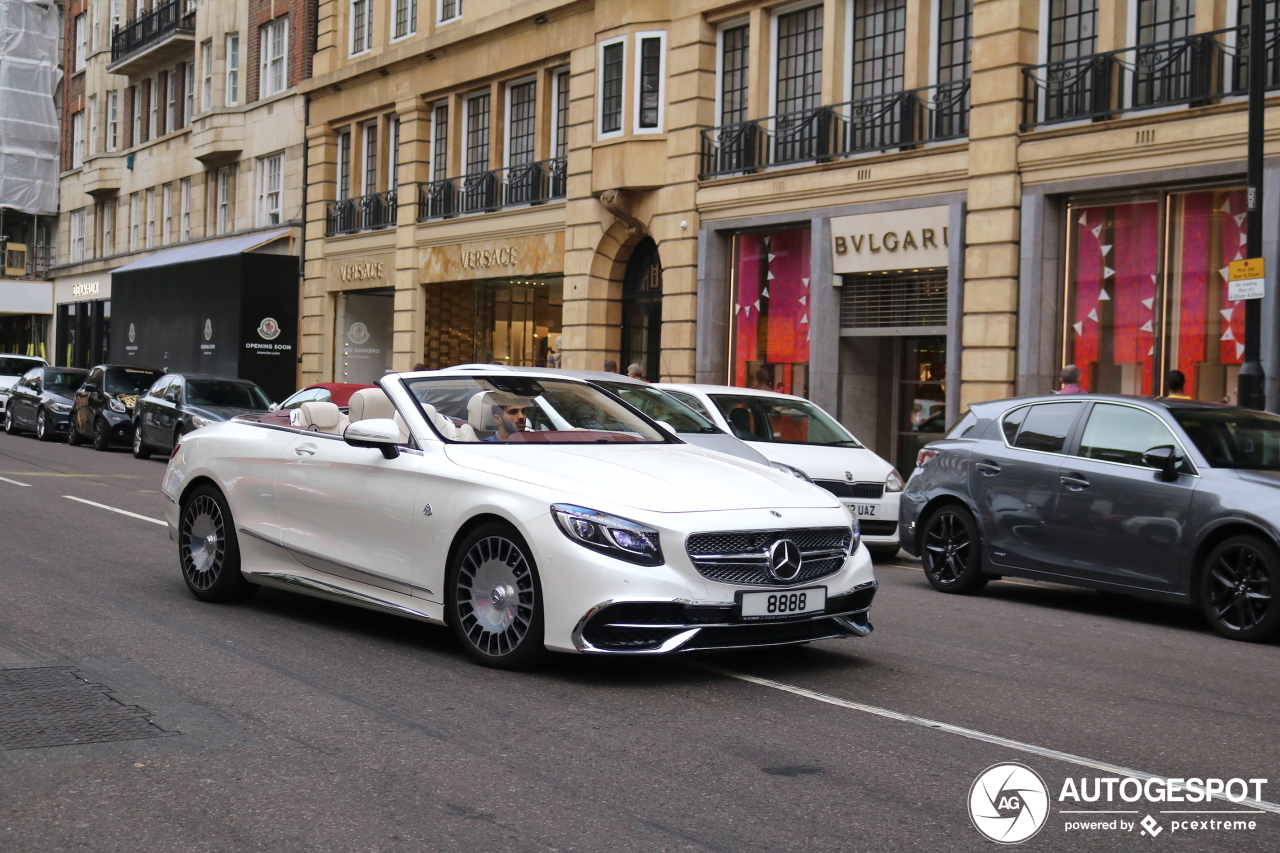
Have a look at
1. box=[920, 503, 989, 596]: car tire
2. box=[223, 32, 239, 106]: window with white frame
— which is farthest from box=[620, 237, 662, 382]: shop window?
box=[223, 32, 239, 106]: window with white frame

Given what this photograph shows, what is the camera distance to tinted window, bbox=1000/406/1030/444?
11180mm

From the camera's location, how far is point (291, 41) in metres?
37.9

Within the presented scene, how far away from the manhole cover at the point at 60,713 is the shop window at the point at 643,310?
63.8 feet

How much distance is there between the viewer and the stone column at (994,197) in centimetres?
1884

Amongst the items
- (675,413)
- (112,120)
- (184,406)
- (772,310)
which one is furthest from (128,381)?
(112,120)

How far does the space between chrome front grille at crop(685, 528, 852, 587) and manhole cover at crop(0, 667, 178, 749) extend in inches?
93.3

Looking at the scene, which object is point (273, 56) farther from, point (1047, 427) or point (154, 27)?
point (1047, 427)

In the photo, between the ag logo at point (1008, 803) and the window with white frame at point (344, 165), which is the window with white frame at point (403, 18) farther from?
the ag logo at point (1008, 803)

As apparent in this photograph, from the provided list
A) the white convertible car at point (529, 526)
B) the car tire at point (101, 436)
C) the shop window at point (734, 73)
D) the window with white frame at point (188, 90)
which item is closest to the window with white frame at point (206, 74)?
the window with white frame at point (188, 90)

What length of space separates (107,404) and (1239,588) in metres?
23.2

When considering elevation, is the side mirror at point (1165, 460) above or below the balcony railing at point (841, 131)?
below

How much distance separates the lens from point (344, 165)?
35.8 meters

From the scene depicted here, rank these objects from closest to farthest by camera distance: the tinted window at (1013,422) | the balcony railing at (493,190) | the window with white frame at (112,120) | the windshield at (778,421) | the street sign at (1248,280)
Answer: the tinted window at (1013,422)
the street sign at (1248,280)
the windshield at (778,421)
the balcony railing at (493,190)
the window with white frame at (112,120)

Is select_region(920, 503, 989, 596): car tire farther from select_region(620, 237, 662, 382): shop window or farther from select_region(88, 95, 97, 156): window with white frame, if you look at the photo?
select_region(88, 95, 97, 156): window with white frame
